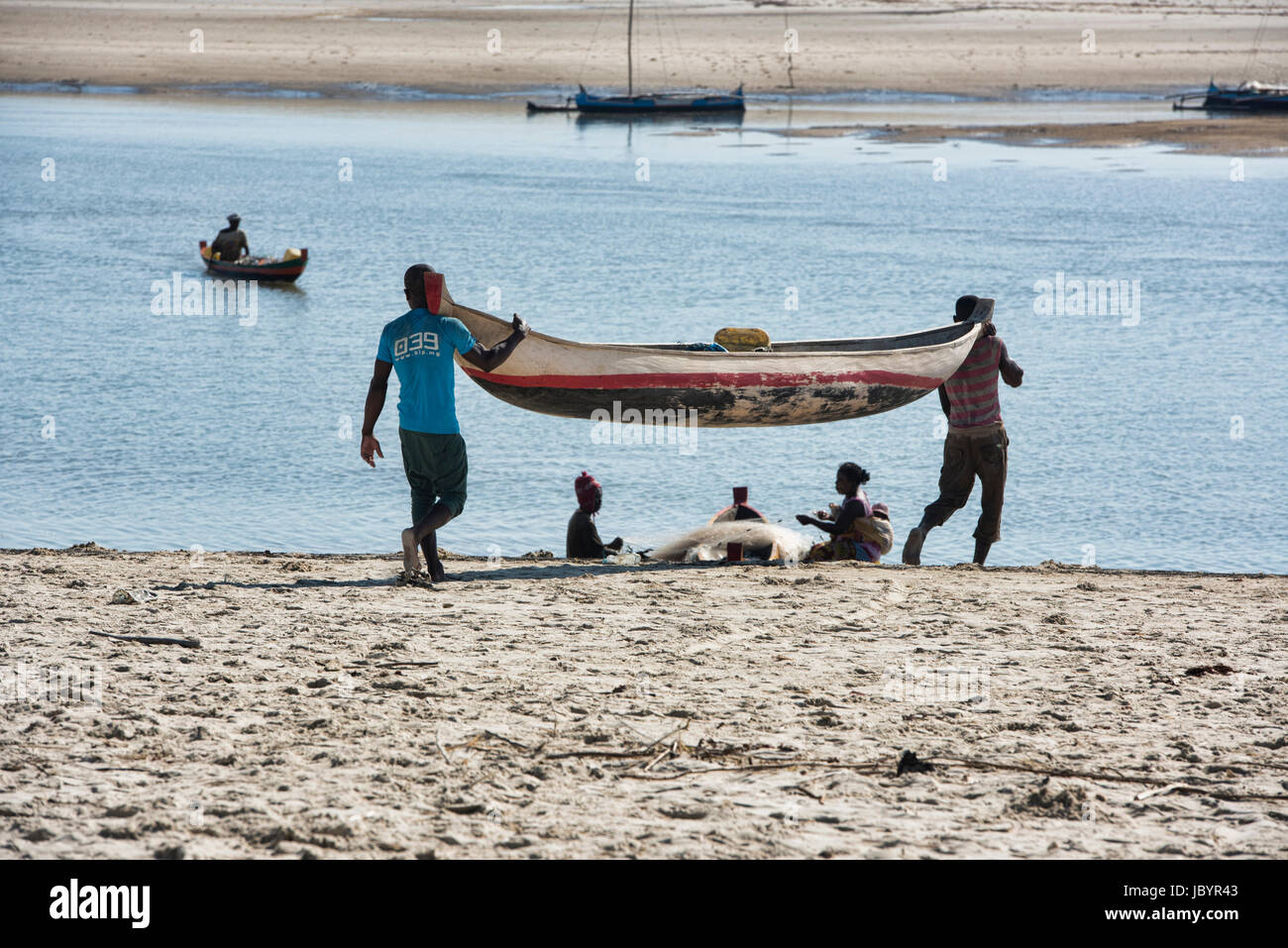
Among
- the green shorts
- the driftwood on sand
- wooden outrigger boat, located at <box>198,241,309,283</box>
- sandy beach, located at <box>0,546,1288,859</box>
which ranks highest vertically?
wooden outrigger boat, located at <box>198,241,309,283</box>

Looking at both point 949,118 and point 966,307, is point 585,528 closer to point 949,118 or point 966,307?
point 966,307

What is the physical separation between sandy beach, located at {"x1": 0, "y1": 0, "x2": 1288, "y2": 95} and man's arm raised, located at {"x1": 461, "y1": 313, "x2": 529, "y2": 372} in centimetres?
4789

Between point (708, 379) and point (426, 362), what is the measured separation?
2.37 metres

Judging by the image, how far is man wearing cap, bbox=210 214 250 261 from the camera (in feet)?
76.4

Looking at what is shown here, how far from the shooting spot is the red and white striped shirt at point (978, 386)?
849cm

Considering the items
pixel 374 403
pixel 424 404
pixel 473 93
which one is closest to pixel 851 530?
pixel 424 404

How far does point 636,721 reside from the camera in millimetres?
4926

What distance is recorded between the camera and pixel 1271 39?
61.6 meters

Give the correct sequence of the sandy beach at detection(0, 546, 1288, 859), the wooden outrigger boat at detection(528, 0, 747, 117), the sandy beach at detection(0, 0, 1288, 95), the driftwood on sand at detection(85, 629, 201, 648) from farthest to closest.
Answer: the sandy beach at detection(0, 0, 1288, 95) → the wooden outrigger boat at detection(528, 0, 747, 117) → the driftwood on sand at detection(85, 629, 201, 648) → the sandy beach at detection(0, 546, 1288, 859)

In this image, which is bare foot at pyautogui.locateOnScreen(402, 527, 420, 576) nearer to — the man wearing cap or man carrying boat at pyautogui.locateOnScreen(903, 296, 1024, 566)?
man carrying boat at pyautogui.locateOnScreen(903, 296, 1024, 566)

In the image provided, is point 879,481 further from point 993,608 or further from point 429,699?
point 429,699

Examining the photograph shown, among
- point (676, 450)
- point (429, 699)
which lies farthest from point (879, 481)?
point (429, 699)

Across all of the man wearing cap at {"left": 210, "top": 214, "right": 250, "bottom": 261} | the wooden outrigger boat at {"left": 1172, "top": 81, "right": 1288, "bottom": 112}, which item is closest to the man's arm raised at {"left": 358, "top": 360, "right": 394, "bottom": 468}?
the man wearing cap at {"left": 210, "top": 214, "right": 250, "bottom": 261}

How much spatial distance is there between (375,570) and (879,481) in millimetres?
6682
